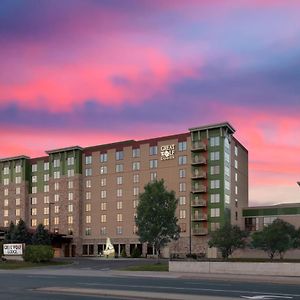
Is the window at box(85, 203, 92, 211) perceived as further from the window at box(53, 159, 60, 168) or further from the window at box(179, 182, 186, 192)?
the window at box(179, 182, 186, 192)

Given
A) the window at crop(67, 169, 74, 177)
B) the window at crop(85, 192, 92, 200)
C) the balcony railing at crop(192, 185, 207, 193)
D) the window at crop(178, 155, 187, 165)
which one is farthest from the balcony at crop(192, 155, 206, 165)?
the window at crop(67, 169, 74, 177)

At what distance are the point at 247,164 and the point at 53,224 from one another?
46.6 metres

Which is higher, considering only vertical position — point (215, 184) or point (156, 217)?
point (215, 184)

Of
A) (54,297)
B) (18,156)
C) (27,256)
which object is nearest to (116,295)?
(54,297)

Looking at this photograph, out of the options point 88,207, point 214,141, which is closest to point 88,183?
point 88,207

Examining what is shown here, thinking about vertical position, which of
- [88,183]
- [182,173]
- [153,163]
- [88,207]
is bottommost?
[88,207]

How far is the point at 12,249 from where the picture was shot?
69.0m

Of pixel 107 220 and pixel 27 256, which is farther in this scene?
pixel 107 220

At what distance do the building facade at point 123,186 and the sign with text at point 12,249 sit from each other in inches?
1806

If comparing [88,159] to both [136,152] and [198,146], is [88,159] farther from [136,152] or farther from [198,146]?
[198,146]

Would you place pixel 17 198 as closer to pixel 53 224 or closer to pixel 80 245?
pixel 53 224

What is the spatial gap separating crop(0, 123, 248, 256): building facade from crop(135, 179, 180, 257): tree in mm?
50390

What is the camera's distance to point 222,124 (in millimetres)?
109625

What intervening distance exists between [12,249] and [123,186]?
53.8m
